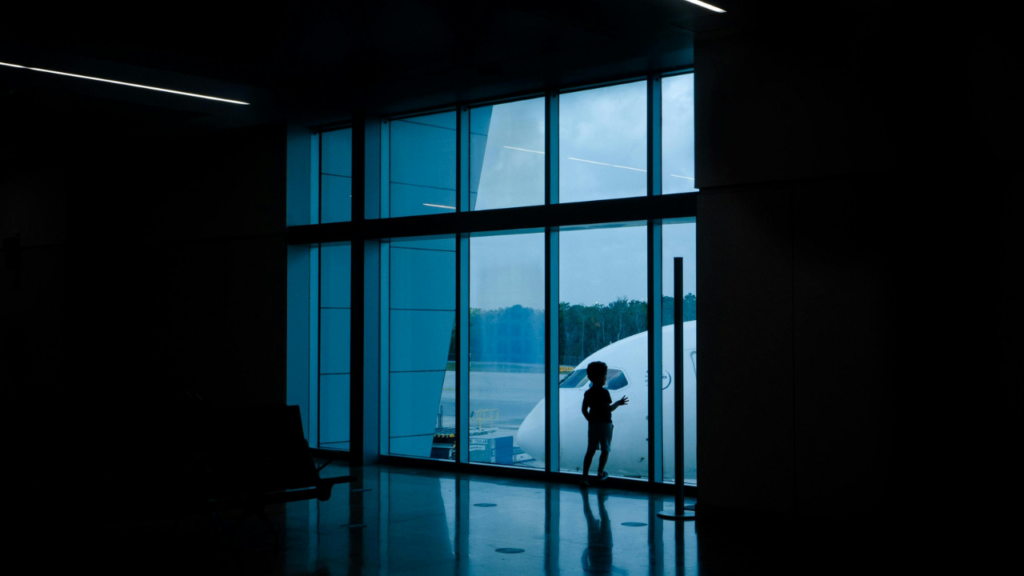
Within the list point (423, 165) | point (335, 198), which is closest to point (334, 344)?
point (335, 198)

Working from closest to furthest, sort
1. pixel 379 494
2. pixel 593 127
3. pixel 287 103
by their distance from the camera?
pixel 379 494 → pixel 593 127 → pixel 287 103

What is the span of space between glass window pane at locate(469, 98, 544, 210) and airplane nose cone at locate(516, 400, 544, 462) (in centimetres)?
256

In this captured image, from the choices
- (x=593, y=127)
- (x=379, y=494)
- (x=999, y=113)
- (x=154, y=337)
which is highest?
(x=593, y=127)

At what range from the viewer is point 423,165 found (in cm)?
1193

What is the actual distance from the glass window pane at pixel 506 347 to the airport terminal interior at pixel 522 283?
40mm

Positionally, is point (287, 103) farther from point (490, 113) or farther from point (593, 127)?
point (593, 127)

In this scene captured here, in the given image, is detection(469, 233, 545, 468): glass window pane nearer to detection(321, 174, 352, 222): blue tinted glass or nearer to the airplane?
the airplane

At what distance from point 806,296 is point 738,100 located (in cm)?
189

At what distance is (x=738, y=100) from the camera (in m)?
8.13

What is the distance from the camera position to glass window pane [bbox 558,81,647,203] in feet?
32.8

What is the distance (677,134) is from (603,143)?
940mm

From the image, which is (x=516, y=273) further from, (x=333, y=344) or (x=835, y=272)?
(x=835, y=272)

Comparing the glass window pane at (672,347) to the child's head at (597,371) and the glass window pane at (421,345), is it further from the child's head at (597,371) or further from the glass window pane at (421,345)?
the glass window pane at (421,345)

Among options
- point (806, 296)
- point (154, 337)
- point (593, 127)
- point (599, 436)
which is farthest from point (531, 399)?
point (154, 337)
